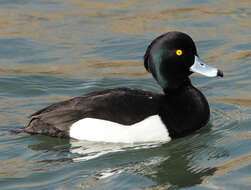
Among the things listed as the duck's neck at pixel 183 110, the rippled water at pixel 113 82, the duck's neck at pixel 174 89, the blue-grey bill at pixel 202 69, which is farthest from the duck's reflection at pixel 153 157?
the blue-grey bill at pixel 202 69

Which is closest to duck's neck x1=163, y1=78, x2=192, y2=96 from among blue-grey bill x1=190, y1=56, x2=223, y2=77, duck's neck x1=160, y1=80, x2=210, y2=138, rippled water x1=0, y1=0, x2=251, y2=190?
duck's neck x1=160, y1=80, x2=210, y2=138

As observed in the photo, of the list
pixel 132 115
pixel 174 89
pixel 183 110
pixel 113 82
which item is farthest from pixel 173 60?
pixel 113 82

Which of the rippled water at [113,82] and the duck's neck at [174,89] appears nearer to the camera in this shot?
the rippled water at [113,82]

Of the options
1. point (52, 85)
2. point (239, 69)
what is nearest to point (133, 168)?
point (52, 85)

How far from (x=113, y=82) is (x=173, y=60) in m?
1.82

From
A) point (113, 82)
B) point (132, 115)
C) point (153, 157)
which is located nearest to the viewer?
point (153, 157)

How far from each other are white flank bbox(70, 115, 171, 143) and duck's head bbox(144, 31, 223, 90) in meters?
0.61

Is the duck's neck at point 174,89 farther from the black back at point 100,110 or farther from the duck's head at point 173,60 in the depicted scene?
the black back at point 100,110

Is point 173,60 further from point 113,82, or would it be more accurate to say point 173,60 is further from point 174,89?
point 113,82

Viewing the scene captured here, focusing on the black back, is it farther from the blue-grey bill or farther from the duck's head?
the blue-grey bill

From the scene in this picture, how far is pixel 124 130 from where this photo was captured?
256 inches

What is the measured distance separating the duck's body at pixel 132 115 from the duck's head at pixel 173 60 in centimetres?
1

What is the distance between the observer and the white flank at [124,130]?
6.50m

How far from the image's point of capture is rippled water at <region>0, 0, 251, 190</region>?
5.90 meters
